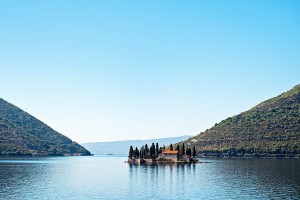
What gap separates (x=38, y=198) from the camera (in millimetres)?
91938

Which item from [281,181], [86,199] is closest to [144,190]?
[86,199]

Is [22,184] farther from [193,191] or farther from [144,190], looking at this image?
[193,191]

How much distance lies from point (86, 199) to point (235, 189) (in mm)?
41819

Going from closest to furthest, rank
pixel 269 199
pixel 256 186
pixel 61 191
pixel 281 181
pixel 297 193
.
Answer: pixel 269 199
pixel 297 193
pixel 61 191
pixel 256 186
pixel 281 181

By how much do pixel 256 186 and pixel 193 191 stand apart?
2186 centimetres

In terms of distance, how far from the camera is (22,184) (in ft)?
391

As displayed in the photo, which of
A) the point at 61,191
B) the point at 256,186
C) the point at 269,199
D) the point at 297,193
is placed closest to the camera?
the point at 269,199

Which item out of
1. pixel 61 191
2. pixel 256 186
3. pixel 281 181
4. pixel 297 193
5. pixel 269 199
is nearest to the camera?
pixel 269 199

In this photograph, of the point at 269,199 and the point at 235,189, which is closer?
the point at 269,199

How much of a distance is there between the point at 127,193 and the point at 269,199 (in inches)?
1384

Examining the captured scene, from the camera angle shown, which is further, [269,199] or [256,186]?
[256,186]

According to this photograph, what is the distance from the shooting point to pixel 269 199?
90625 millimetres

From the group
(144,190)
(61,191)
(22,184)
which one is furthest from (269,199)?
(22,184)

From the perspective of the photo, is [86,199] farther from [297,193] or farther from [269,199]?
[297,193]
